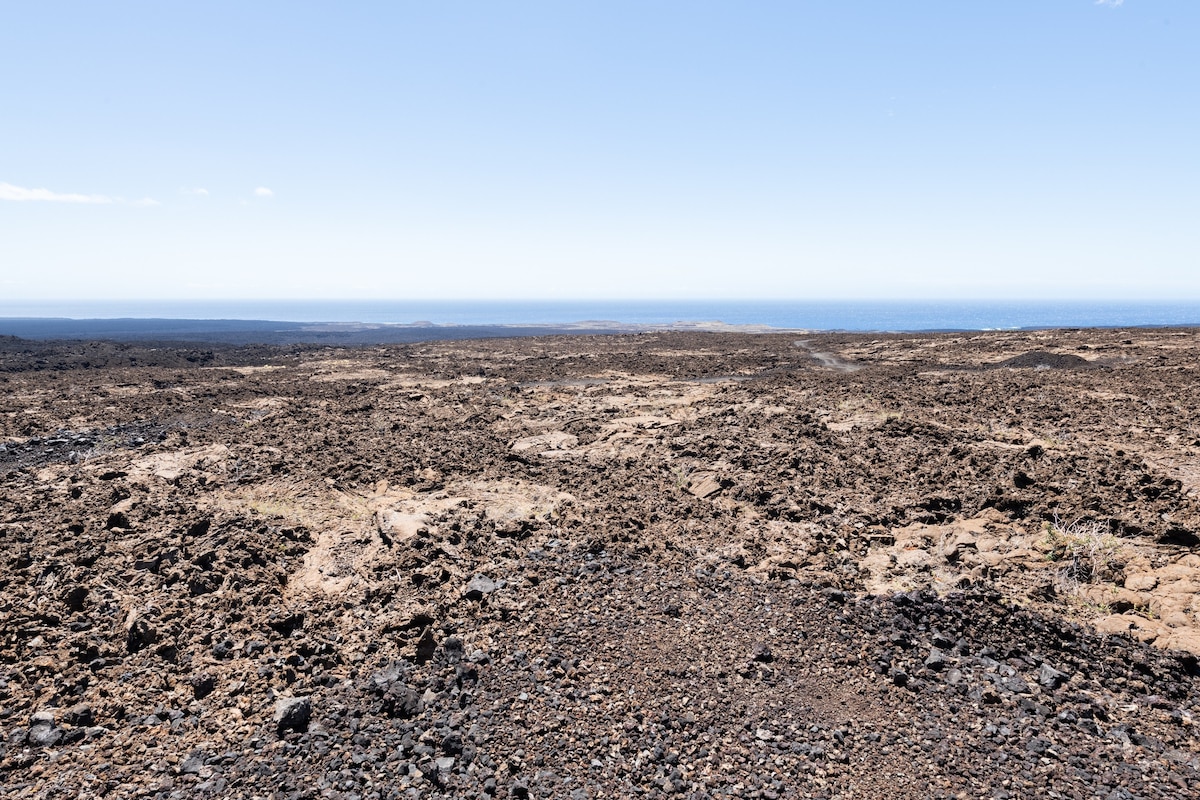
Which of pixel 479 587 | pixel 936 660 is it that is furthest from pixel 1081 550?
pixel 479 587

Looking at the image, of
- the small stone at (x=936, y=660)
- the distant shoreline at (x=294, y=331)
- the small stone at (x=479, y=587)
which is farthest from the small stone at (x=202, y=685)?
the distant shoreline at (x=294, y=331)

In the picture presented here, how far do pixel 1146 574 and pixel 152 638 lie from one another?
10.2m

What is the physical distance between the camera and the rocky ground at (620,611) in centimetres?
428

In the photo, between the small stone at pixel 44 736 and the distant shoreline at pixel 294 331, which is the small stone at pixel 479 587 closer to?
the small stone at pixel 44 736

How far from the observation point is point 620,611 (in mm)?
6195

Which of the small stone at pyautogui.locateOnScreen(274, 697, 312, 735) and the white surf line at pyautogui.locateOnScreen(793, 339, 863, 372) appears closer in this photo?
the small stone at pyautogui.locateOnScreen(274, 697, 312, 735)

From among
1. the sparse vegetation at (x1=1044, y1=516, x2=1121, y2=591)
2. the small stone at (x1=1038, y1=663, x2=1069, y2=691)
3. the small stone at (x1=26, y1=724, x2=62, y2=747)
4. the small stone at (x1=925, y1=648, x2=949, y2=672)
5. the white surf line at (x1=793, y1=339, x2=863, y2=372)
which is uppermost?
the white surf line at (x1=793, y1=339, x2=863, y2=372)

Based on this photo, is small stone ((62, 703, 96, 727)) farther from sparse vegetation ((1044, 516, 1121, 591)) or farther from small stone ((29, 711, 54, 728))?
sparse vegetation ((1044, 516, 1121, 591))

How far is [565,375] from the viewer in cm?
2364

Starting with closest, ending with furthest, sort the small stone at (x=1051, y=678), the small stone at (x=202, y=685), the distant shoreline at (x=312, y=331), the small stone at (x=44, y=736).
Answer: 1. the small stone at (x=44, y=736)
2. the small stone at (x=1051, y=678)
3. the small stone at (x=202, y=685)
4. the distant shoreline at (x=312, y=331)

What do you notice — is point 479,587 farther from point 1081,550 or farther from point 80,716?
point 1081,550

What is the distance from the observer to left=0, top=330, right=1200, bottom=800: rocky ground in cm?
428

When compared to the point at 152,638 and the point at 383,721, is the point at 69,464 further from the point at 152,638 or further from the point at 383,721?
the point at 383,721

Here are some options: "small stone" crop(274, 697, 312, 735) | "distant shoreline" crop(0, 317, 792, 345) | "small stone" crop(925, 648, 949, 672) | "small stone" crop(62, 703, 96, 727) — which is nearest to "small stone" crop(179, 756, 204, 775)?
"small stone" crop(274, 697, 312, 735)
